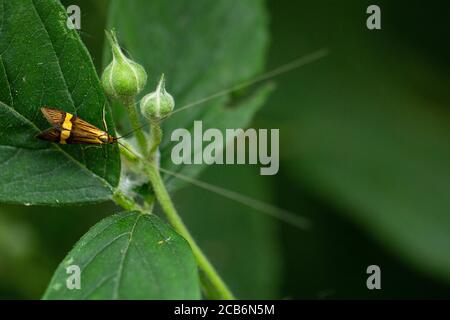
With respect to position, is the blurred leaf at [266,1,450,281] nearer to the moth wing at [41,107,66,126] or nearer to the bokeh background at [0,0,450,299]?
the bokeh background at [0,0,450,299]

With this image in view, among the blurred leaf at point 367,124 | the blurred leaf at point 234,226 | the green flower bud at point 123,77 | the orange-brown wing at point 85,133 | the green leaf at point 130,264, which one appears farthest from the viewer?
the blurred leaf at point 367,124

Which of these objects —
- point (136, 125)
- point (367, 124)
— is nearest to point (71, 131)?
point (136, 125)

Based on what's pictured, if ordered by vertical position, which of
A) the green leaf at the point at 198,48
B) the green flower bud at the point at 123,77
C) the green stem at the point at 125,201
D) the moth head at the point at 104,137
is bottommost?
the green stem at the point at 125,201

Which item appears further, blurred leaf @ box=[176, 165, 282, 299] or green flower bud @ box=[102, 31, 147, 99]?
blurred leaf @ box=[176, 165, 282, 299]

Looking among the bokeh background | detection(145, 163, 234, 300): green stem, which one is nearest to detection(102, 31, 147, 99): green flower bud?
detection(145, 163, 234, 300): green stem

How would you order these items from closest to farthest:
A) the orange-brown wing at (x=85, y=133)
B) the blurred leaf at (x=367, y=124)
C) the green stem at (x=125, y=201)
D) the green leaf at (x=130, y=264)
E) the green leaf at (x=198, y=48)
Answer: the green leaf at (x=130, y=264), the orange-brown wing at (x=85, y=133), the green stem at (x=125, y=201), the green leaf at (x=198, y=48), the blurred leaf at (x=367, y=124)

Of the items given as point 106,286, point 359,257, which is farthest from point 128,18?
point 359,257

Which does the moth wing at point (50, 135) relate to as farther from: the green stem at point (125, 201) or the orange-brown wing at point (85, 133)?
the green stem at point (125, 201)

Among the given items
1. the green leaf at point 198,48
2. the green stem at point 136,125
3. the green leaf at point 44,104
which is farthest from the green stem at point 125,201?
the green leaf at point 198,48
